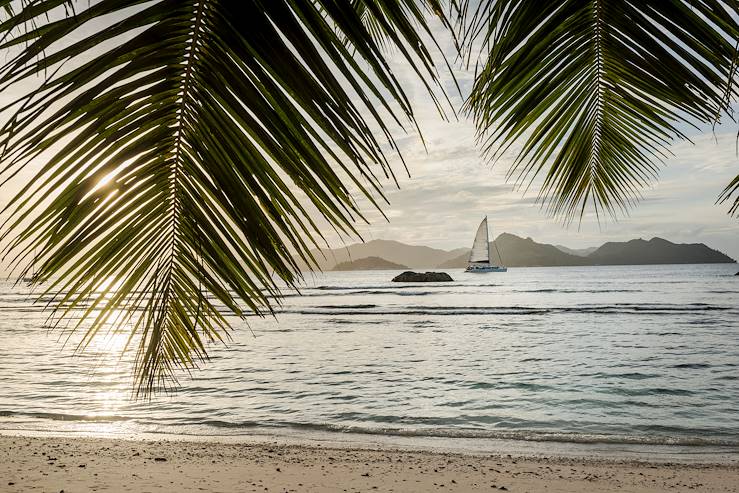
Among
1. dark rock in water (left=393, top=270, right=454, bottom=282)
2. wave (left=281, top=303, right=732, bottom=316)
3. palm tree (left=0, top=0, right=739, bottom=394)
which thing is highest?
palm tree (left=0, top=0, right=739, bottom=394)

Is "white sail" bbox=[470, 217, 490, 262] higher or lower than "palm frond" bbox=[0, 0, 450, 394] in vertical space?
higher

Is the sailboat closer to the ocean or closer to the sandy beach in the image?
the ocean

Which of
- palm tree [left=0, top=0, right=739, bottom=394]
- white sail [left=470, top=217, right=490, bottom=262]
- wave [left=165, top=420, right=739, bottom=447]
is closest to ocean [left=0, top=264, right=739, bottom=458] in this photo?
Answer: wave [left=165, top=420, right=739, bottom=447]

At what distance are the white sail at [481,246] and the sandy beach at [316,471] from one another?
8775 centimetres

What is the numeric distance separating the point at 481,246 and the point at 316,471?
97520 mm

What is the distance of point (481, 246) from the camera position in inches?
4008

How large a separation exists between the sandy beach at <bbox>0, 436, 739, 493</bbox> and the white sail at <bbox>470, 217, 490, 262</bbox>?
87747 mm

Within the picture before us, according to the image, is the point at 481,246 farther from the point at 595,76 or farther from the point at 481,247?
the point at 595,76

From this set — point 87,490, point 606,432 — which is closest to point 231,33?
point 87,490

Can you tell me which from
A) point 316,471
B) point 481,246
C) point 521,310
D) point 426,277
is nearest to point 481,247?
point 481,246

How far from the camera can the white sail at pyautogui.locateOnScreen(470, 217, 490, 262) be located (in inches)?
3772

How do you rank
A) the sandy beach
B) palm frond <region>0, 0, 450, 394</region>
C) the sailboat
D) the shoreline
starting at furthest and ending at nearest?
1. the sailboat
2. the shoreline
3. the sandy beach
4. palm frond <region>0, 0, 450, 394</region>

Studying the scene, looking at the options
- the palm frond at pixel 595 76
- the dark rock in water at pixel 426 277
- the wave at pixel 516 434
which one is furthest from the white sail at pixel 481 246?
the palm frond at pixel 595 76

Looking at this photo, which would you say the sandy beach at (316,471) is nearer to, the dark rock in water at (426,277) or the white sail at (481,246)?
the dark rock in water at (426,277)
